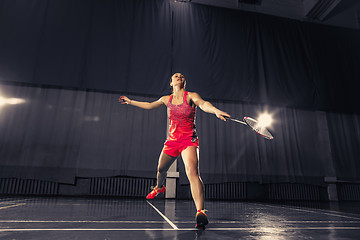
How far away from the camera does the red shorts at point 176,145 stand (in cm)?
183

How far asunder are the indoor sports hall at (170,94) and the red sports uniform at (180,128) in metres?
A: 2.41

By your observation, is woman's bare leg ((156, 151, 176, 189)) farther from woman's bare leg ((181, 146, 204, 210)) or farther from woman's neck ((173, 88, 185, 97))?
woman's neck ((173, 88, 185, 97))

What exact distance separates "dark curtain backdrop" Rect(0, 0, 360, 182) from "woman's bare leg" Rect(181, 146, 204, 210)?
3196mm

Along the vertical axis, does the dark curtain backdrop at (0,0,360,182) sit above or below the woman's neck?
above

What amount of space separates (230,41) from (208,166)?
10.9 ft

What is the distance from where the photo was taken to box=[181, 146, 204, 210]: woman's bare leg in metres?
1.65

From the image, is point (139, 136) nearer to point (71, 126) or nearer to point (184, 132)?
point (71, 126)

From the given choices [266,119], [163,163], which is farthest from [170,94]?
[163,163]

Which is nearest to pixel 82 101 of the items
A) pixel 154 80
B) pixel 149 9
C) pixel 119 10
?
pixel 154 80

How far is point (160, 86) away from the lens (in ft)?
17.3

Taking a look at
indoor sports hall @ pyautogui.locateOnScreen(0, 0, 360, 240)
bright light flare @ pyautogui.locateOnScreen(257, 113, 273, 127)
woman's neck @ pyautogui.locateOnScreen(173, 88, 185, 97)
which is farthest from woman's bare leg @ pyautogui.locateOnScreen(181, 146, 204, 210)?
bright light flare @ pyautogui.locateOnScreen(257, 113, 273, 127)

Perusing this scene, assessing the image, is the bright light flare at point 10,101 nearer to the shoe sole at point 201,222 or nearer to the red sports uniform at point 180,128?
the red sports uniform at point 180,128

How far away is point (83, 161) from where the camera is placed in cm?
470

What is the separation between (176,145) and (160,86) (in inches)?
139
